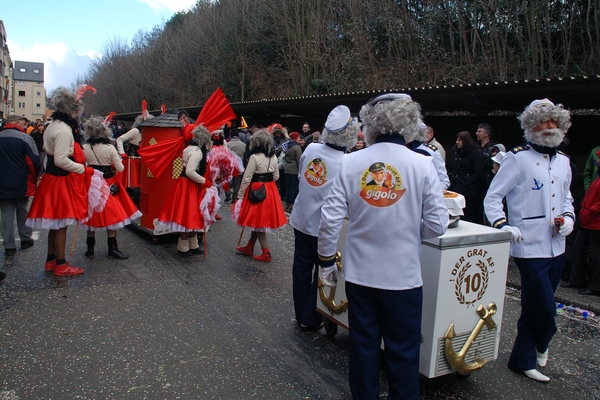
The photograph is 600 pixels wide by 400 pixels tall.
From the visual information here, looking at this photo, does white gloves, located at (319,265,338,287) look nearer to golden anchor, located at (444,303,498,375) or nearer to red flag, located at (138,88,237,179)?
golden anchor, located at (444,303,498,375)

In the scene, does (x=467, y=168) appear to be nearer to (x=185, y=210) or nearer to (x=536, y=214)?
(x=536, y=214)

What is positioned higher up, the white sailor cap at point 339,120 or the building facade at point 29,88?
the building facade at point 29,88

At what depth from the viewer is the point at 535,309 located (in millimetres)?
3480

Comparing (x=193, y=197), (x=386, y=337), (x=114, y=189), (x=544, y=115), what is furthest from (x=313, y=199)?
(x=114, y=189)

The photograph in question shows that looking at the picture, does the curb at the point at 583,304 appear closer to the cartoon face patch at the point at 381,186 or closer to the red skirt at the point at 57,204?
the cartoon face patch at the point at 381,186

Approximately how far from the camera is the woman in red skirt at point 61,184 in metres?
5.35

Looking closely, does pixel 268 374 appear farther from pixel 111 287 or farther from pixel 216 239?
pixel 216 239

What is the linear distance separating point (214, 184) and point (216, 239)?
1.33m

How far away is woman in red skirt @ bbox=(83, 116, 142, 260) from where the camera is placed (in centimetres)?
610

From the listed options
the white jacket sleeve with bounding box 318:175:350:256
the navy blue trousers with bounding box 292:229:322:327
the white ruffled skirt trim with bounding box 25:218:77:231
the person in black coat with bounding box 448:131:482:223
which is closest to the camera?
the white jacket sleeve with bounding box 318:175:350:256

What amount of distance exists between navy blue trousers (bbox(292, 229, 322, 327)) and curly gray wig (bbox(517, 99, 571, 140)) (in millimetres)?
1970

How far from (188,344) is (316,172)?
1807 millimetres

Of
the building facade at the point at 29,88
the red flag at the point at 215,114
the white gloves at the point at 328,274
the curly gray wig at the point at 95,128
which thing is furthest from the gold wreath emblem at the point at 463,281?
the building facade at the point at 29,88

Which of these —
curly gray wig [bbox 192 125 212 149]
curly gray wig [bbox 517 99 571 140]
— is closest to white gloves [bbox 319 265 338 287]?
curly gray wig [bbox 517 99 571 140]
